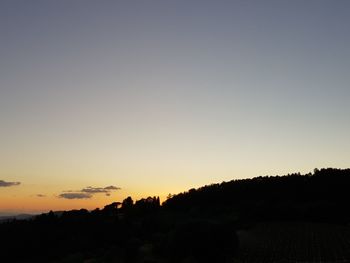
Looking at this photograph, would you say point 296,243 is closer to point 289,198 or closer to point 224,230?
point 224,230

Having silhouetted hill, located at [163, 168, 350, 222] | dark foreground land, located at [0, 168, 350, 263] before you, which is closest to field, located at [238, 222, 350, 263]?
dark foreground land, located at [0, 168, 350, 263]

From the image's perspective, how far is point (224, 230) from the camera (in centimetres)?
10200

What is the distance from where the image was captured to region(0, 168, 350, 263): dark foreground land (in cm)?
10175

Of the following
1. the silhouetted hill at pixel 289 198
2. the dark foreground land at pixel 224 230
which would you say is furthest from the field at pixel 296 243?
the silhouetted hill at pixel 289 198

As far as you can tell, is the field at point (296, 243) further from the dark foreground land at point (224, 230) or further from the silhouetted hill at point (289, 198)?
the silhouetted hill at point (289, 198)

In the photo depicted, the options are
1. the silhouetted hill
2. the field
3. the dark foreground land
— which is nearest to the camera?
the field

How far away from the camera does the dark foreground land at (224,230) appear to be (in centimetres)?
10175

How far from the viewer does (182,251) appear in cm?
10375

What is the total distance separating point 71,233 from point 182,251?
253 feet

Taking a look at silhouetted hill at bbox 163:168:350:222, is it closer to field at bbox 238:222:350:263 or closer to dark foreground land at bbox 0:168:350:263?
dark foreground land at bbox 0:168:350:263

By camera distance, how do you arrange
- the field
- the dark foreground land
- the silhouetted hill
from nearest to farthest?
1. the field
2. the dark foreground land
3. the silhouetted hill

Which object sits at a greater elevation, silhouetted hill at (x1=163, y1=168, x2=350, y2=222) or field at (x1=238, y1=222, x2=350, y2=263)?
silhouetted hill at (x1=163, y1=168, x2=350, y2=222)

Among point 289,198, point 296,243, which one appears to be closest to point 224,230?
point 296,243

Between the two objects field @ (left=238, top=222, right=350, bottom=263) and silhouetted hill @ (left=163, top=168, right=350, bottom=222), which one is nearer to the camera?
field @ (left=238, top=222, right=350, bottom=263)
